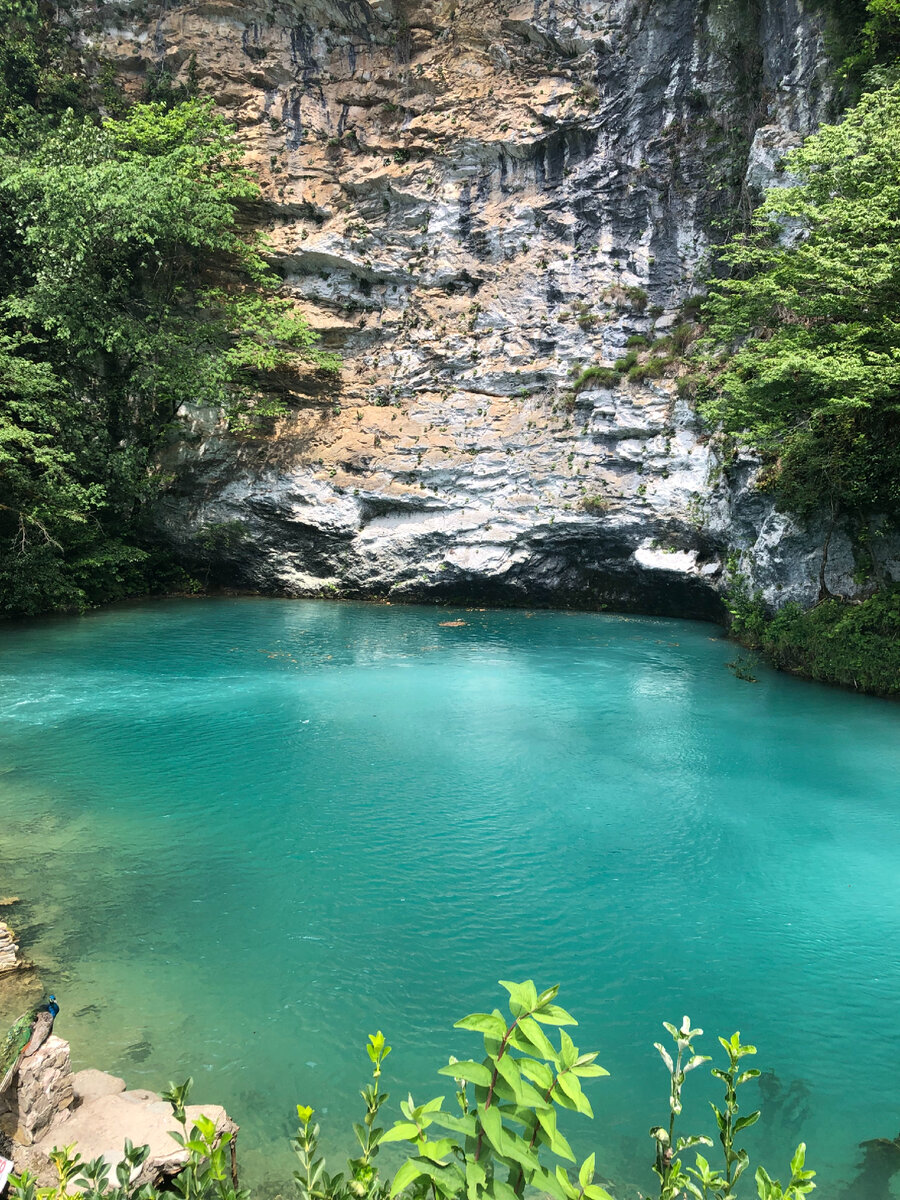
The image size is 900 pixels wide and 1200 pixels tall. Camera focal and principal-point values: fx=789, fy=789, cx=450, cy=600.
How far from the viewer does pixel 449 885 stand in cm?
662

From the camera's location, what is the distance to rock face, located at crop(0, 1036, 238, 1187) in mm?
3291

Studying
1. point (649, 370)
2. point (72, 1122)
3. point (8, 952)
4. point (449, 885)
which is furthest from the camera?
point (649, 370)

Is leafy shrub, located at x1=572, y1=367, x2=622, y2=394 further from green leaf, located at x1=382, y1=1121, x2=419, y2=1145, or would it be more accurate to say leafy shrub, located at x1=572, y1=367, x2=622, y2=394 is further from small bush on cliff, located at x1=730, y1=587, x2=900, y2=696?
→ green leaf, located at x1=382, y1=1121, x2=419, y2=1145

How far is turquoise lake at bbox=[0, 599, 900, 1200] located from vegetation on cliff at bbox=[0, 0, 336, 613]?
7.07m

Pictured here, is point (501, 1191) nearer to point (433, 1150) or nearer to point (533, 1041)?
point (433, 1150)

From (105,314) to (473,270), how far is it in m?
11.0

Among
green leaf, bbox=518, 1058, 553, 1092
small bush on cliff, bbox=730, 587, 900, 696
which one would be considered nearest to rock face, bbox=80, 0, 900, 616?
small bush on cliff, bbox=730, 587, 900, 696

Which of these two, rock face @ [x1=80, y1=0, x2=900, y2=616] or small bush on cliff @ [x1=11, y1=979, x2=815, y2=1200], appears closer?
small bush on cliff @ [x1=11, y1=979, x2=815, y2=1200]

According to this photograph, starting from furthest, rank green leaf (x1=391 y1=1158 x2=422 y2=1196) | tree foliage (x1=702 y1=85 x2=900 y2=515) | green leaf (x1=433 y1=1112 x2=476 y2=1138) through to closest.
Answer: tree foliage (x1=702 y1=85 x2=900 y2=515), green leaf (x1=433 y1=1112 x2=476 y2=1138), green leaf (x1=391 y1=1158 x2=422 y2=1196)

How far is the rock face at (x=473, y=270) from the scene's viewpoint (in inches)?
864

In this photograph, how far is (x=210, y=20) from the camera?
81.0 feet

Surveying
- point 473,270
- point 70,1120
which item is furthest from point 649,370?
point 70,1120

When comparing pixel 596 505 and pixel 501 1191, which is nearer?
pixel 501 1191

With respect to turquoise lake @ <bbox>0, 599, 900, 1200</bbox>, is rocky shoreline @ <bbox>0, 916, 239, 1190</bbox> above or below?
above
